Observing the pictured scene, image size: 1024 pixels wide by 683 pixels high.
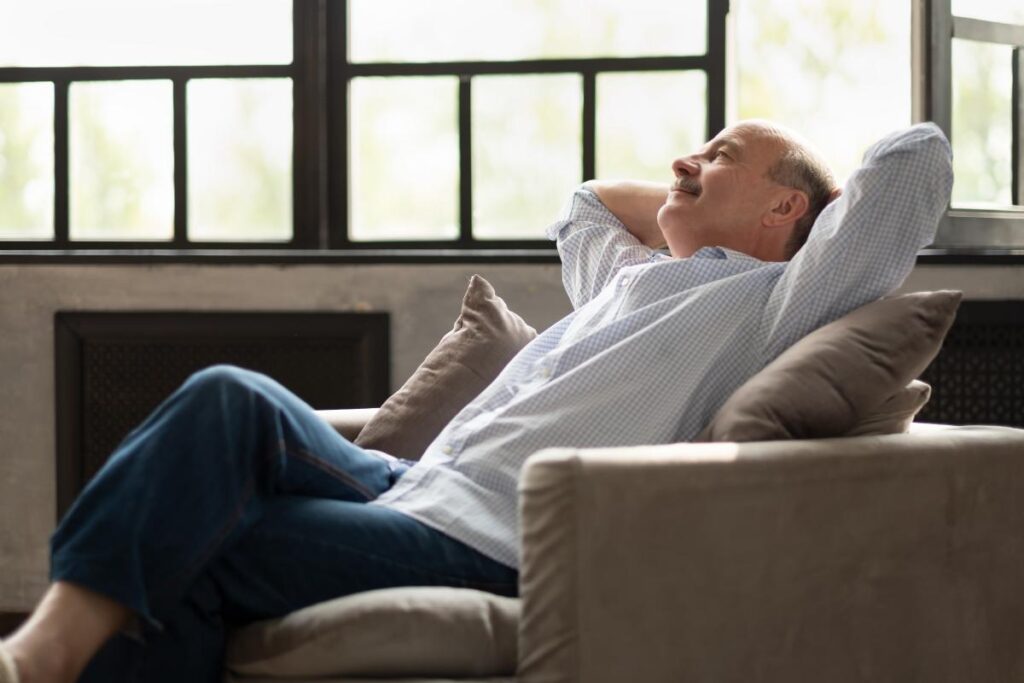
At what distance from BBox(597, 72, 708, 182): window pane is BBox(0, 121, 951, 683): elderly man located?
3.56 feet

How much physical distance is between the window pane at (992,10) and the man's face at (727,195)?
126cm

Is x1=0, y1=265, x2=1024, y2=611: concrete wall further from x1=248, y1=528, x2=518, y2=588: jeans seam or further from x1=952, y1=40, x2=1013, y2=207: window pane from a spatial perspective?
x1=248, y1=528, x2=518, y2=588: jeans seam

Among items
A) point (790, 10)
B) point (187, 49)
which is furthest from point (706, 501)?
point (187, 49)

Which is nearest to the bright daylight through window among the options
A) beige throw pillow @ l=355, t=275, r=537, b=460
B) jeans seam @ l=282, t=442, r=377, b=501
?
beige throw pillow @ l=355, t=275, r=537, b=460

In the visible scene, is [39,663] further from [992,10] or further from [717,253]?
[992,10]

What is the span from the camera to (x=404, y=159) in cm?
346

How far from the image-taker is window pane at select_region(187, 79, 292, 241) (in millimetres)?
3473

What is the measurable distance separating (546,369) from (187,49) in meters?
2.07

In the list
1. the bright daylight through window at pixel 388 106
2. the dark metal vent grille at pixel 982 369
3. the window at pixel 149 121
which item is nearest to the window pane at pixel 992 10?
the bright daylight through window at pixel 388 106

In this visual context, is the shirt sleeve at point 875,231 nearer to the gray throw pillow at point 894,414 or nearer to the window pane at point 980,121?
the gray throw pillow at point 894,414

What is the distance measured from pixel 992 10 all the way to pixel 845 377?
1.86 metres

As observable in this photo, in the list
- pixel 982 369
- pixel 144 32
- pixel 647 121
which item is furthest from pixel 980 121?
pixel 144 32

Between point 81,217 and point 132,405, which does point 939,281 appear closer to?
point 132,405

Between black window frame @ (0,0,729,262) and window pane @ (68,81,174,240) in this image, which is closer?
black window frame @ (0,0,729,262)
